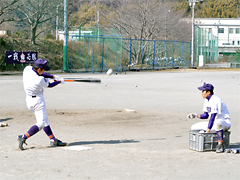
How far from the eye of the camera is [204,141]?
7777 mm

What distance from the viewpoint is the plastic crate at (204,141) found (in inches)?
305

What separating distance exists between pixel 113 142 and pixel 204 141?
7.01 ft

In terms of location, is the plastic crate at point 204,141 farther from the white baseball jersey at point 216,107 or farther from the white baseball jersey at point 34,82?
the white baseball jersey at point 34,82

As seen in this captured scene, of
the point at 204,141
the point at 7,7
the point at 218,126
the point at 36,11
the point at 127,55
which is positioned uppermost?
the point at 7,7

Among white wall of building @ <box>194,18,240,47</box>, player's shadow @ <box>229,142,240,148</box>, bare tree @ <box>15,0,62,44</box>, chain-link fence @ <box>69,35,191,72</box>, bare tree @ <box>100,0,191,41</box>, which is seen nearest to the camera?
player's shadow @ <box>229,142,240,148</box>

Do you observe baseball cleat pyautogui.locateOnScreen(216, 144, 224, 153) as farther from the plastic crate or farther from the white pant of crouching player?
the white pant of crouching player

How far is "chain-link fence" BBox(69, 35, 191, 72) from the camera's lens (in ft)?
137

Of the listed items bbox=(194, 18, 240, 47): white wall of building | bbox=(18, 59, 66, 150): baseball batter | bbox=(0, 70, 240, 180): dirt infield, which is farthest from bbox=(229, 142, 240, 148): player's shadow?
bbox=(194, 18, 240, 47): white wall of building

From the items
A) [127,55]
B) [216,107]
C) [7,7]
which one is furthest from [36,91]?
[127,55]

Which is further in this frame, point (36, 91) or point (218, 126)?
point (36, 91)

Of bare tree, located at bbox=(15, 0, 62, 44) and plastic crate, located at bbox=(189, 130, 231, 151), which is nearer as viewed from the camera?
plastic crate, located at bbox=(189, 130, 231, 151)

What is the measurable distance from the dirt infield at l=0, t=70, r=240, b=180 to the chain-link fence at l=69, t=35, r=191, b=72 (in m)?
24.0

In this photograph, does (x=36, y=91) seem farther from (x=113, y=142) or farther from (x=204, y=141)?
(x=204, y=141)

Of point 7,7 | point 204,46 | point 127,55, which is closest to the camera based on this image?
point 7,7
